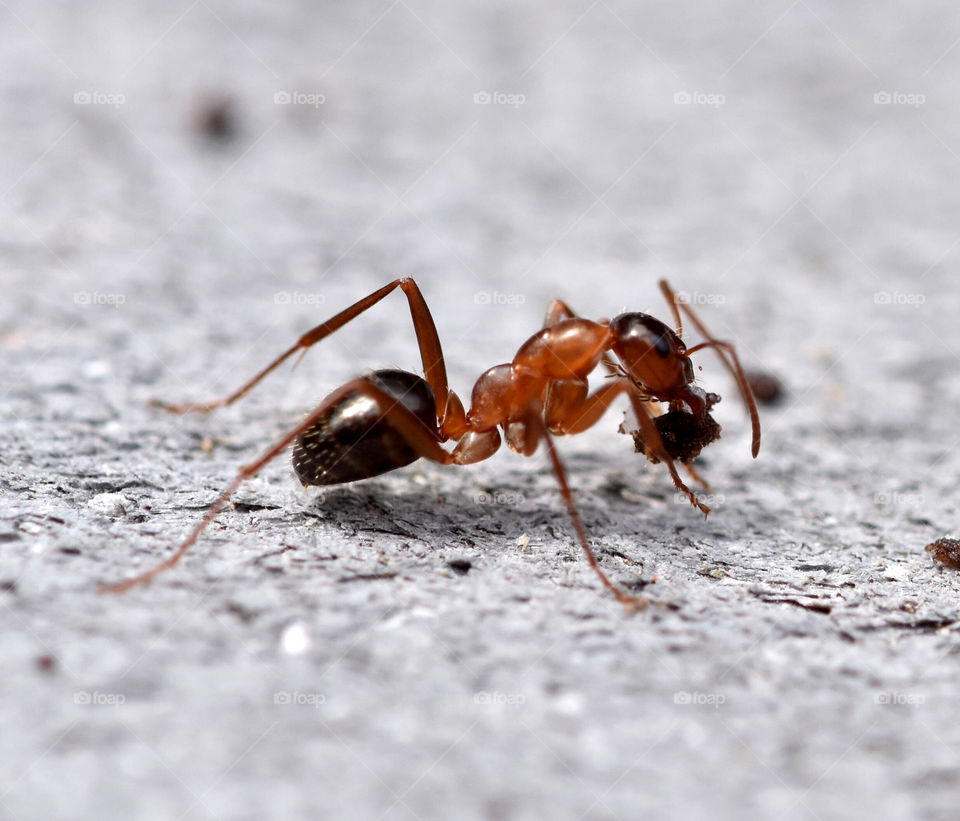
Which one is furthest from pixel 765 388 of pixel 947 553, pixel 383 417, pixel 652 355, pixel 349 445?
pixel 349 445

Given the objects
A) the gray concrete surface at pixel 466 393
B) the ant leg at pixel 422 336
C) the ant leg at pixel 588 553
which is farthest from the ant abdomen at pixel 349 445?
the ant leg at pixel 588 553

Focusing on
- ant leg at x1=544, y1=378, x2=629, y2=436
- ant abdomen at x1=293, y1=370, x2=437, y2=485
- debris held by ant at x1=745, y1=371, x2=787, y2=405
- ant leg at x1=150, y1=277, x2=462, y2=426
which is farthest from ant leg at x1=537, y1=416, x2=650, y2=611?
debris held by ant at x1=745, y1=371, x2=787, y2=405

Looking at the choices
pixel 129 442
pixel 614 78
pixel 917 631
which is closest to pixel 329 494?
pixel 129 442

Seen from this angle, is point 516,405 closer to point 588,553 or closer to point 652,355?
point 652,355

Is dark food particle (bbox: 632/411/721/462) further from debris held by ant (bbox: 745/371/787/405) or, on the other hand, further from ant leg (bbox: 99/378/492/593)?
debris held by ant (bbox: 745/371/787/405)

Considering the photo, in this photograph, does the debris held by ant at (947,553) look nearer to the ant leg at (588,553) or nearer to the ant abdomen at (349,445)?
the ant leg at (588,553)

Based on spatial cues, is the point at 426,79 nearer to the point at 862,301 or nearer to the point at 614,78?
the point at 614,78

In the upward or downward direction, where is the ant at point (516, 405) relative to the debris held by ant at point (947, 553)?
upward
